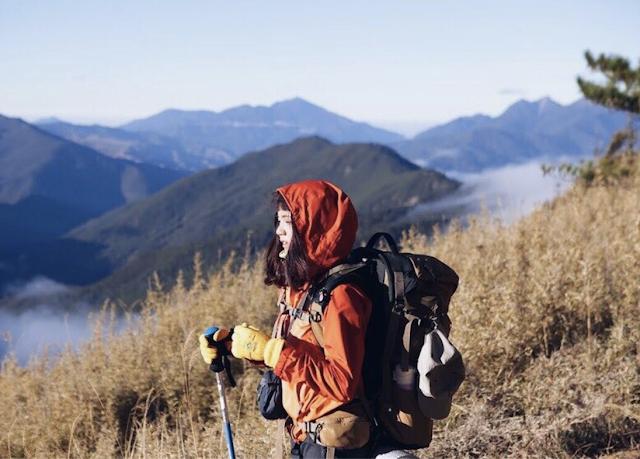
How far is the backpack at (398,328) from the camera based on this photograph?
2.31 m

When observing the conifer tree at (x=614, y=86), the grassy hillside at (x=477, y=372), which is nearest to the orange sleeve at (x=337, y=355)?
the grassy hillside at (x=477, y=372)

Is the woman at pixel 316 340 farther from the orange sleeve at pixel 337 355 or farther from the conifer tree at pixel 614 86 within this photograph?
the conifer tree at pixel 614 86

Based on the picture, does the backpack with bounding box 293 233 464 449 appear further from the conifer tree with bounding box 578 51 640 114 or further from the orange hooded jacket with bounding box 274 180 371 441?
Answer: the conifer tree with bounding box 578 51 640 114

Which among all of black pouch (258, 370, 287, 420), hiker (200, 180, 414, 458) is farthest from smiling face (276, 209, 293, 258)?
black pouch (258, 370, 287, 420)

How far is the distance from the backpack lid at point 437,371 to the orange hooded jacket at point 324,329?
0.71 ft

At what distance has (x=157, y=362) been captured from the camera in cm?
524

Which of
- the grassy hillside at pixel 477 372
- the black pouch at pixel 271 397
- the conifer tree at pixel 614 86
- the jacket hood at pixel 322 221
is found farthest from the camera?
the conifer tree at pixel 614 86

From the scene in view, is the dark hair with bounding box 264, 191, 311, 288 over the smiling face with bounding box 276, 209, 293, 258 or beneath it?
beneath

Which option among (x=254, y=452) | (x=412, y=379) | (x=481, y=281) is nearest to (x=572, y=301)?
(x=481, y=281)

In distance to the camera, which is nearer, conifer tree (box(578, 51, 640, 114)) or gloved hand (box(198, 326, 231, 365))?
gloved hand (box(198, 326, 231, 365))

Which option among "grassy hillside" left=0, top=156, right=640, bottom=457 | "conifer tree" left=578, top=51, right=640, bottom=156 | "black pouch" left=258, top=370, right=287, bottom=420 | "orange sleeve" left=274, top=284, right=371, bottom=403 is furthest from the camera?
"conifer tree" left=578, top=51, right=640, bottom=156

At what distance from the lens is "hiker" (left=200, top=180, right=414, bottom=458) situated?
88.4 inches

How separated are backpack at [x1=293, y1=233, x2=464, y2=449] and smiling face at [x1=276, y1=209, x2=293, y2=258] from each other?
0.20 meters

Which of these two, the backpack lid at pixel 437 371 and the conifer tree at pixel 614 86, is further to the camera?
the conifer tree at pixel 614 86
